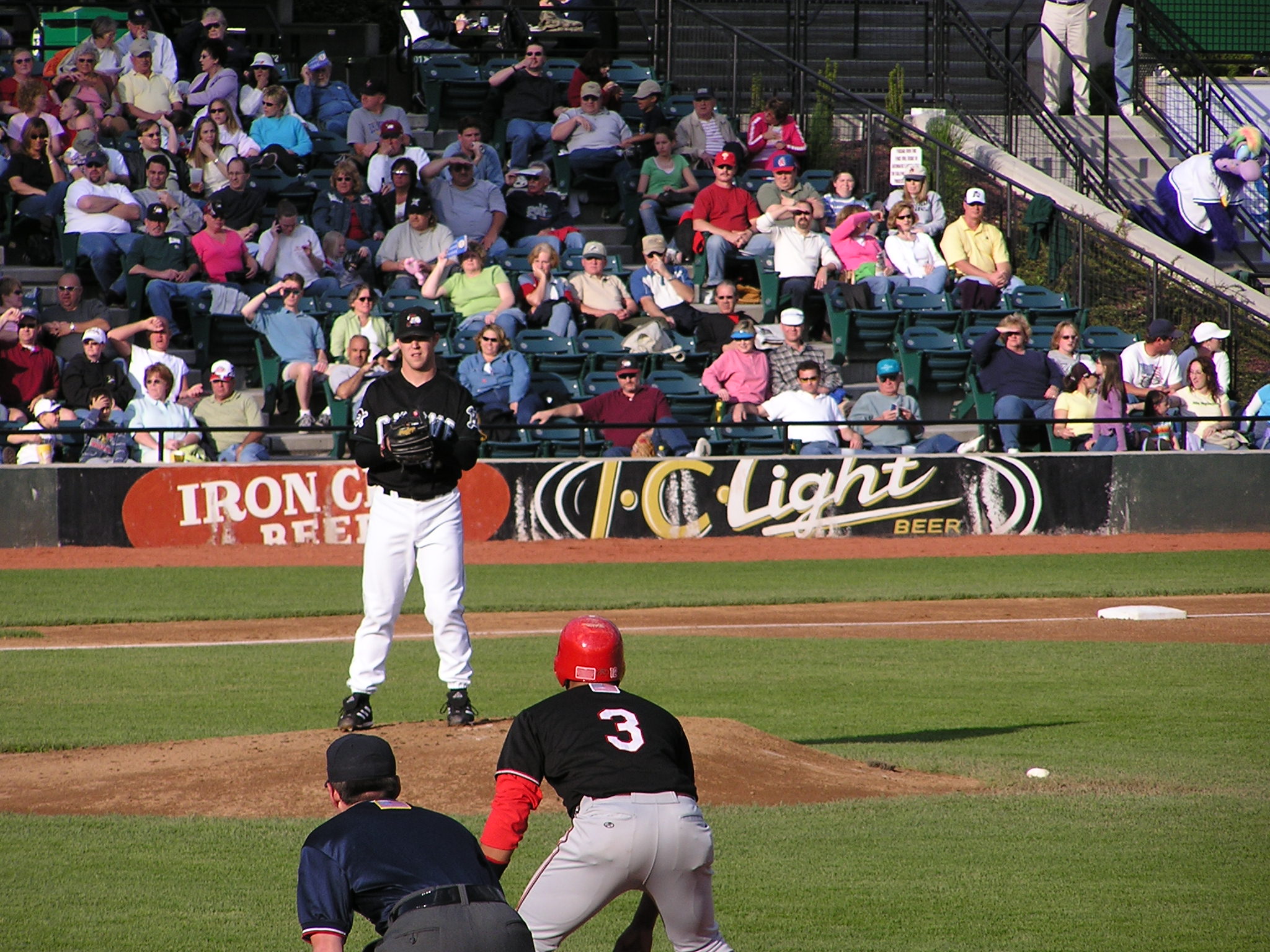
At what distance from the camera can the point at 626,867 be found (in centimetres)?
417

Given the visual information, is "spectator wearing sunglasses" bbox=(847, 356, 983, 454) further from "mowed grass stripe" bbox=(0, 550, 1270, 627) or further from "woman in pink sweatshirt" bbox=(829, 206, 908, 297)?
"woman in pink sweatshirt" bbox=(829, 206, 908, 297)

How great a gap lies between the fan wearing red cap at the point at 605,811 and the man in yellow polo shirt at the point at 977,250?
1771 centimetres

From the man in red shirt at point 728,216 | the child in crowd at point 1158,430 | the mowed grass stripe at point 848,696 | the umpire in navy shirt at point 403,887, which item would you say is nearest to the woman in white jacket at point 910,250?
the man in red shirt at point 728,216

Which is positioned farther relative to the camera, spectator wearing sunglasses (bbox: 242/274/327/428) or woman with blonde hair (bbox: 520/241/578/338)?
woman with blonde hair (bbox: 520/241/578/338)

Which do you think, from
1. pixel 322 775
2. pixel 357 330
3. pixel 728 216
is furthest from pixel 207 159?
pixel 322 775

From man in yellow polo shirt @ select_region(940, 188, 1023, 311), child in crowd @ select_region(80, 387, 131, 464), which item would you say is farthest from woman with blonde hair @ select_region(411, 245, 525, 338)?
man in yellow polo shirt @ select_region(940, 188, 1023, 311)

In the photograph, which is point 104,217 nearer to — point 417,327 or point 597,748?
point 417,327

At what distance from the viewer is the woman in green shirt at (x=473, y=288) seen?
19.6 m

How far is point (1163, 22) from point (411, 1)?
1364 centimetres

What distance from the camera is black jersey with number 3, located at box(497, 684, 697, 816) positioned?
4.26m

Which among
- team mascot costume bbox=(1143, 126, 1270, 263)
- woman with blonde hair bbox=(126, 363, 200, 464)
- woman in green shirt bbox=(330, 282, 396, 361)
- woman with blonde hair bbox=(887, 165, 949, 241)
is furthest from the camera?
team mascot costume bbox=(1143, 126, 1270, 263)

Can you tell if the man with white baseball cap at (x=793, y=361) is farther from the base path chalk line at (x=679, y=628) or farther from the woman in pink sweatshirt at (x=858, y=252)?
the base path chalk line at (x=679, y=628)

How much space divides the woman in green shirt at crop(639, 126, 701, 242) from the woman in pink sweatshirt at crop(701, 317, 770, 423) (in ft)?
12.8

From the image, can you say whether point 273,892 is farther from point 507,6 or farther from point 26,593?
point 507,6
